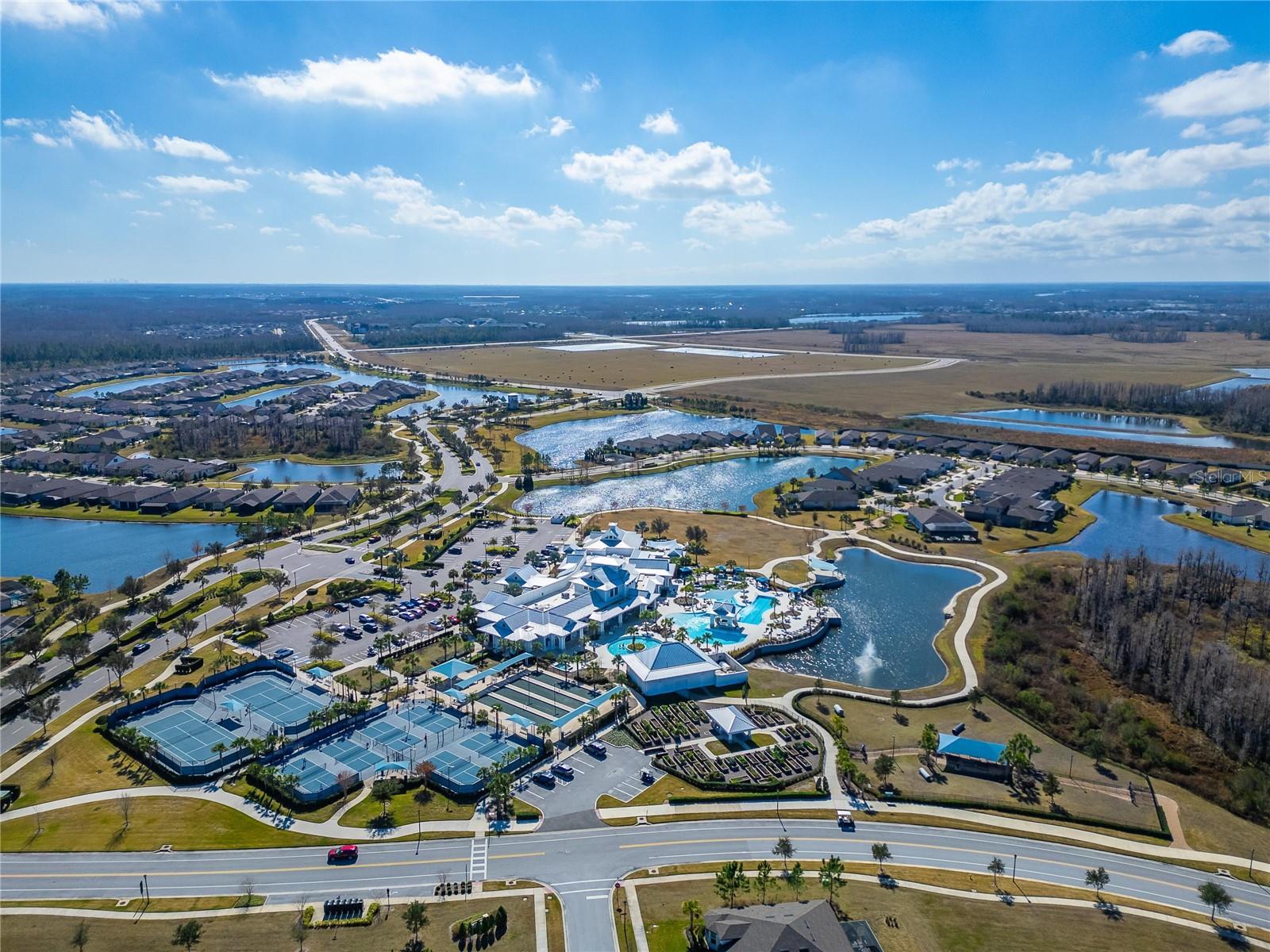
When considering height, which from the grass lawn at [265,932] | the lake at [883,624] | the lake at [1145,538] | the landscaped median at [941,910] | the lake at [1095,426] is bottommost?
the lake at [1145,538]

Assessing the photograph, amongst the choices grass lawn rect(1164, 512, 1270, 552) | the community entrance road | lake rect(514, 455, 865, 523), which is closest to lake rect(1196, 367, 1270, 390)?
grass lawn rect(1164, 512, 1270, 552)

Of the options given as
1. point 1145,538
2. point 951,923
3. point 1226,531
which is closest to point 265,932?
point 951,923

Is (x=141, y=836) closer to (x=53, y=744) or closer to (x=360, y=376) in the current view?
(x=53, y=744)

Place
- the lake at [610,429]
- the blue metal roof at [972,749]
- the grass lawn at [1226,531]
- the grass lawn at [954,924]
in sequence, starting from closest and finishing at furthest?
the grass lawn at [954,924]
the blue metal roof at [972,749]
the grass lawn at [1226,531]
the lake at [610,429]

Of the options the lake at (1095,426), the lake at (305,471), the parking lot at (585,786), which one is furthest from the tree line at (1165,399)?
the parking lot at (585,786)

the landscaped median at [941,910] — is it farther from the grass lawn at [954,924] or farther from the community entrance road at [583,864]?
the community entrance road at [583,864]

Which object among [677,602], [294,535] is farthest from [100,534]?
[677,602]
